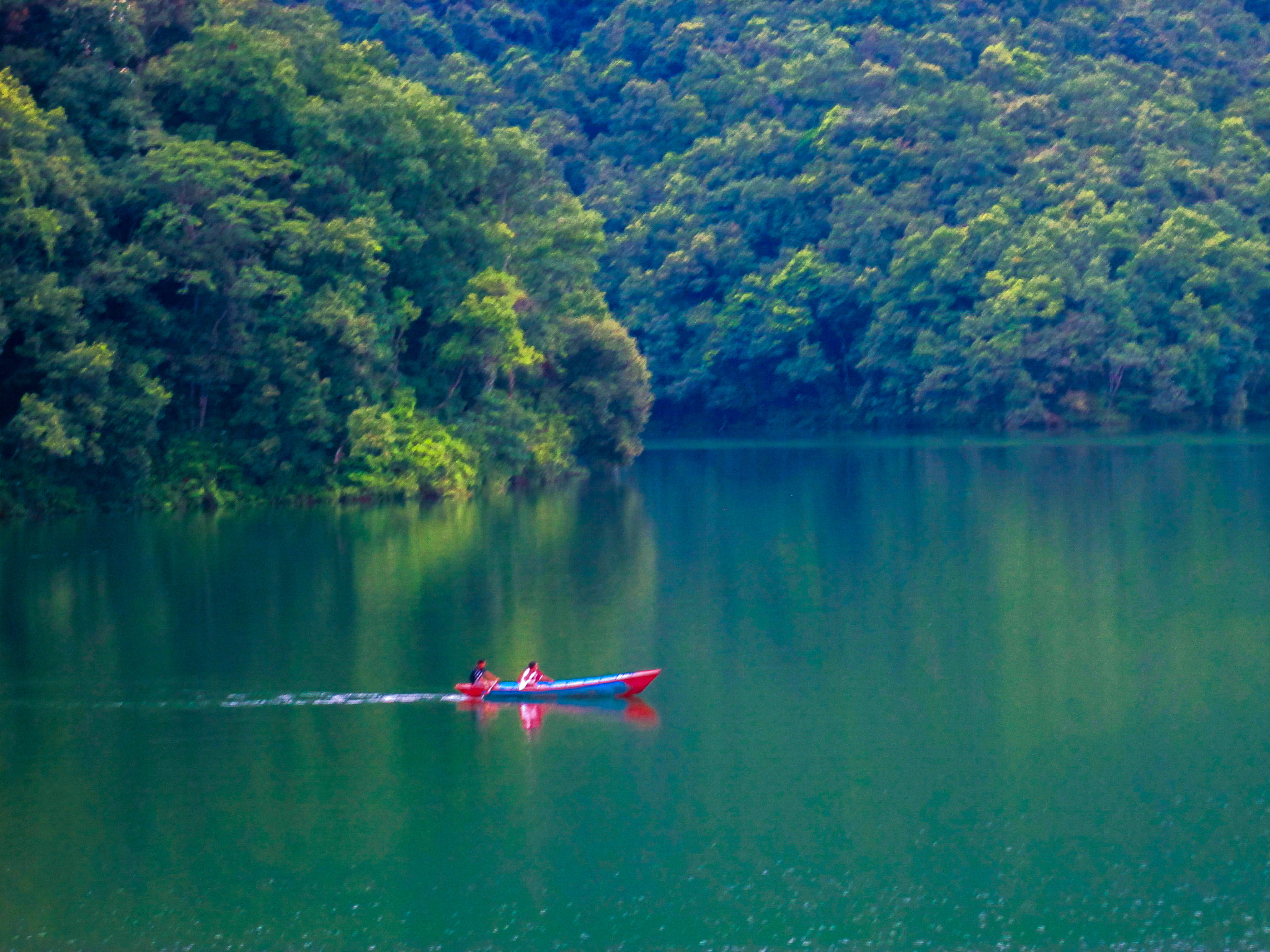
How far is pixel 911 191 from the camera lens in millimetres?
66500

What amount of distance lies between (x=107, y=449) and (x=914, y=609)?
64.5 ft

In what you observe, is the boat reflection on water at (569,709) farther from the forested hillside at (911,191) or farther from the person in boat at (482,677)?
the forested hillside at (911,191)

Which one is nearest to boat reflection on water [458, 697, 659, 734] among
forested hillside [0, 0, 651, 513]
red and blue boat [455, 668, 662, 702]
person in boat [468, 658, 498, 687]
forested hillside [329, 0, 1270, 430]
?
red and blue boat [455, 668, 662, 702]

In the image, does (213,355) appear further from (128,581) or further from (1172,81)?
(1172,81)

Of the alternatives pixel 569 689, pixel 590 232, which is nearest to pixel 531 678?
pixel 569 689

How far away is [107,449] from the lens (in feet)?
113

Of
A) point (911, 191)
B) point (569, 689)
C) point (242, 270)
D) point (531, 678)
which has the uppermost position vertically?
point (911, 191)

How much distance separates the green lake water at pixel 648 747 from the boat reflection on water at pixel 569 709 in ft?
0.23

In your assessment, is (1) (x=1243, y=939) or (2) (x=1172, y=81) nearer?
(1) (x=1243, y=939)

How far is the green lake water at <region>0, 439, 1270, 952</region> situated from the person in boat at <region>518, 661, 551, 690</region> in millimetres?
429

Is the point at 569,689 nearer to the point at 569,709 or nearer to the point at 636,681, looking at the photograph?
the point at 569,709

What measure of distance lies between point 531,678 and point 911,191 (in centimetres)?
5228

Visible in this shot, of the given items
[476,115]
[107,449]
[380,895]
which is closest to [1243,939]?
[380,895]

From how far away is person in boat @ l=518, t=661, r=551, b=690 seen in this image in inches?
703
